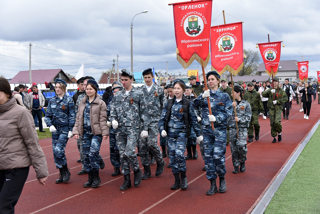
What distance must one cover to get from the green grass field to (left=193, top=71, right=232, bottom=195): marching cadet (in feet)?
3.51

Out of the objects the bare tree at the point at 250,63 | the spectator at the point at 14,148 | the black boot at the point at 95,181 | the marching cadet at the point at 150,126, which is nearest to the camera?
the spectator at the point at 14,148

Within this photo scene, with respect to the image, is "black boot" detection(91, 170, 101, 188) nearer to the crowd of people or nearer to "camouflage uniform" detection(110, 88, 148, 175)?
the crowd of people

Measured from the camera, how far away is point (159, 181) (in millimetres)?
6648

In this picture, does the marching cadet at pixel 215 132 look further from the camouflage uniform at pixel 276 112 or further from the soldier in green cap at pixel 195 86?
the camouflage uniform at pixel 276 112

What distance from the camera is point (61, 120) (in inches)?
Result: 265

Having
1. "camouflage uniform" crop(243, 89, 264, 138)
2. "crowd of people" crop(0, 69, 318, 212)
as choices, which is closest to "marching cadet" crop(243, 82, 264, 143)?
"camouflage uniform" crop(243, 89, 264, 138)

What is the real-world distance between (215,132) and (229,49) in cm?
356

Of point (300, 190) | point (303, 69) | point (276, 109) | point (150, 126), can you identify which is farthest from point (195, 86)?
point (303, 69)

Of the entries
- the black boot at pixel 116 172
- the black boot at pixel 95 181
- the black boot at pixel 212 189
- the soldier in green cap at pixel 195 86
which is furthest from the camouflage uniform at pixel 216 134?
the soldier in green cap at pixel 195 86

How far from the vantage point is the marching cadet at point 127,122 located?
6.08 metres

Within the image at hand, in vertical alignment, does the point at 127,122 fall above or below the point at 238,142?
above

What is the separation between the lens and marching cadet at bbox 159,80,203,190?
591 cm

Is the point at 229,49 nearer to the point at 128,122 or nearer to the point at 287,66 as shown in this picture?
the point at 128,122

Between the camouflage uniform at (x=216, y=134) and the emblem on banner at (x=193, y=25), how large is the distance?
124 cm
